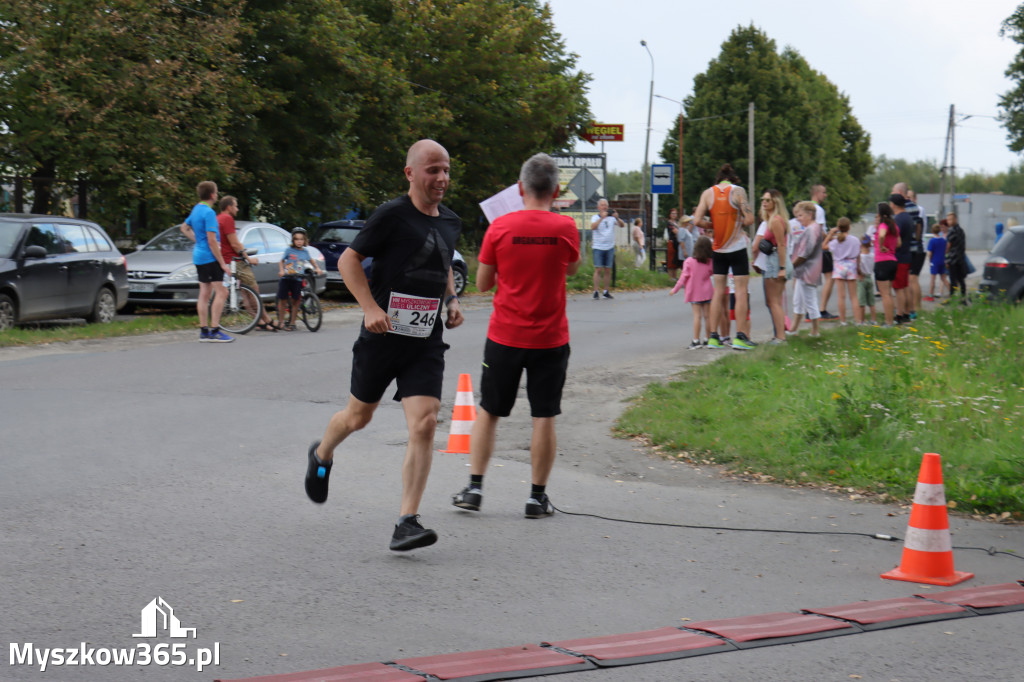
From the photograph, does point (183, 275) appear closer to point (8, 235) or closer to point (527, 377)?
point (8, 235)

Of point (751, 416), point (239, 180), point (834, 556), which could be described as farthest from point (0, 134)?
point (834, 556)

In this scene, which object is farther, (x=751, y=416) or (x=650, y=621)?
(x=751, y=416)

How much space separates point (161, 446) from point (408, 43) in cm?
2979

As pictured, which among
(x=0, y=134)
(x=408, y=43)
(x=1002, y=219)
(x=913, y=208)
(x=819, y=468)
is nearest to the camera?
(x=819, y=468)

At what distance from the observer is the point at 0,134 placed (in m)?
20.6

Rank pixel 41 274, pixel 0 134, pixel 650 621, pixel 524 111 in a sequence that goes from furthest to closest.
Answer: pixel 524 111 < pixel 0 134 < pixel 41 274 < pixel 650 621

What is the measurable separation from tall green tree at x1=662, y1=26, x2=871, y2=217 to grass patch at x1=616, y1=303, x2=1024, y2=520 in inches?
2084

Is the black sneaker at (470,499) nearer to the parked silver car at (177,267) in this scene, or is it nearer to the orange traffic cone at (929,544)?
the orange traffic cone at (929,544)

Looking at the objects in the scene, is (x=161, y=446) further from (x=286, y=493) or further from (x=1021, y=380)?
(x=1021, y=380)

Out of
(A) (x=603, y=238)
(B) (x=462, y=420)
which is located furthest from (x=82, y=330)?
(A) (x=603, y=238)

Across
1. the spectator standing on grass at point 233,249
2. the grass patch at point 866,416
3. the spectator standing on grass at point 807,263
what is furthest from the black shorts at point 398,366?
the spectator standing on grass at point 233,249

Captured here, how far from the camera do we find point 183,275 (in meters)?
18.8

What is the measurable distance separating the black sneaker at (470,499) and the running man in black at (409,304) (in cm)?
79

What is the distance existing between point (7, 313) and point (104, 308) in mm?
2049
